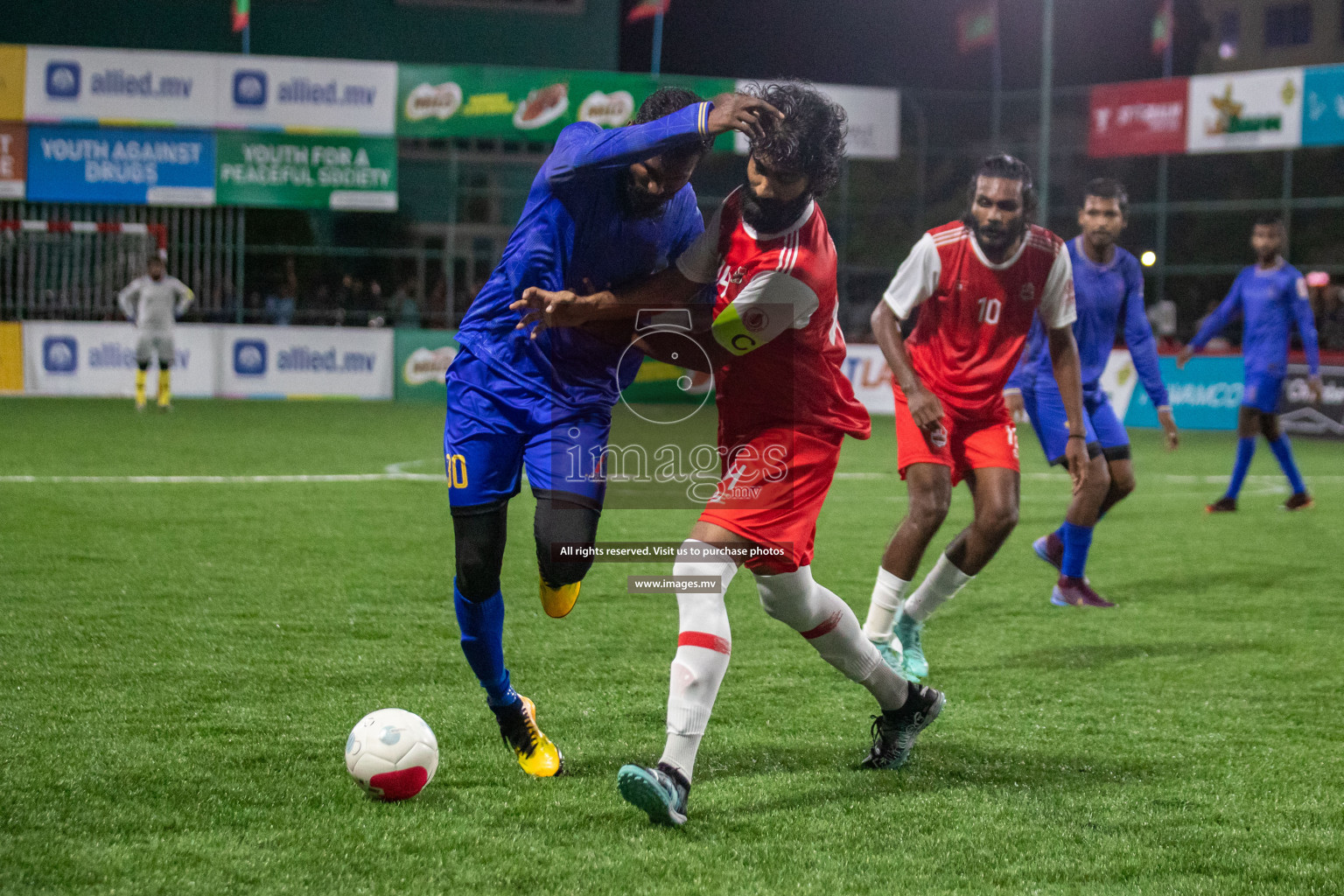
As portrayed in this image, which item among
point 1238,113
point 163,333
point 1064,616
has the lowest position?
point 1064,616

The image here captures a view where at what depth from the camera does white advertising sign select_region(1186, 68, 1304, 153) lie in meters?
21.8

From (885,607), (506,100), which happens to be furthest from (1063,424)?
(506,100)

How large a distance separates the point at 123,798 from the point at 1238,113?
22.5 metres

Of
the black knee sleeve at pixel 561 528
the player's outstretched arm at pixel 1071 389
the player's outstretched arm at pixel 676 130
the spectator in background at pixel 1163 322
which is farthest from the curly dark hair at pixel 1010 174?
the spectator in background at pixel 1163 322

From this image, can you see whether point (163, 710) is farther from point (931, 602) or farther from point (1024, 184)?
point (1024, 184)

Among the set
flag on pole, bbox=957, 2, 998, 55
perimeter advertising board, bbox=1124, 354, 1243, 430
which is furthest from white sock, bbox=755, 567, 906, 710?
flag on pole, bbox=957, 2, 998, 55

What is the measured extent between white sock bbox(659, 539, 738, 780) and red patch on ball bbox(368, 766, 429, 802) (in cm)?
70

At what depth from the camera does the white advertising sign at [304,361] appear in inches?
886

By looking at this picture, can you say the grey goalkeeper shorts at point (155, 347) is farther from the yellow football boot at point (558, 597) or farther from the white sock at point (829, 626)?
the white sock at point (829, 626)

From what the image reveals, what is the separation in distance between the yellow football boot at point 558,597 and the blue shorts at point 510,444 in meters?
0.29

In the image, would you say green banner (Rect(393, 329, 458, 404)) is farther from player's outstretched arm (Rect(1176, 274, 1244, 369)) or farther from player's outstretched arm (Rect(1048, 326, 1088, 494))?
player's outstretched arm (Rect(1048, 326, 1088, 494))

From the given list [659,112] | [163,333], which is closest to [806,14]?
[163,333]

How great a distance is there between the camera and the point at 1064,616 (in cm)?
692

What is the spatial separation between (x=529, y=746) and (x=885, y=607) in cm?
178
